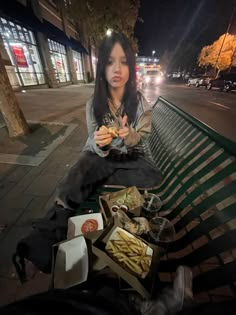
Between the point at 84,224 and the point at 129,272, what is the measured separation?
58 cm

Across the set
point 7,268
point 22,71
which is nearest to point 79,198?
point 7,268

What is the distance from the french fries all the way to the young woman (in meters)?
0.63

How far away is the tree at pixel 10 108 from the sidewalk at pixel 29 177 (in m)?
0.23

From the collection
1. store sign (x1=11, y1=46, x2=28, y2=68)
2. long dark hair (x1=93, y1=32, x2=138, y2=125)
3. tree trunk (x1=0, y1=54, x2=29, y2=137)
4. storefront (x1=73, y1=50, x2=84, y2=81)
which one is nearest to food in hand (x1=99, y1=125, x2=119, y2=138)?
long dark hair (x1=93, y1=32, x2=138, y2=125)

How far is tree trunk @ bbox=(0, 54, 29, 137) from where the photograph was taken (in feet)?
11.2

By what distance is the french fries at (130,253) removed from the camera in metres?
1.10

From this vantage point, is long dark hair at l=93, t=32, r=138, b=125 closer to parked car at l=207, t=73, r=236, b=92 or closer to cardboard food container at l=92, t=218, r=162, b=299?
cardboard food container at l=92, t=218, r=162, b=299

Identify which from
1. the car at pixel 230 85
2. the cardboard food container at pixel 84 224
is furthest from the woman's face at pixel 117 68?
the car at pixel 230 85

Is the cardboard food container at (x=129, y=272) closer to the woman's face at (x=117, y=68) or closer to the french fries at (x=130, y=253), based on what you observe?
the french fries at (x=130, y=253)

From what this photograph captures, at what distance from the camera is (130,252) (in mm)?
1173

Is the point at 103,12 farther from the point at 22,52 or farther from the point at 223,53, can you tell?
the point at 223,53

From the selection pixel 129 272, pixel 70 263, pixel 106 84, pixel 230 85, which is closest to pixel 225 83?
pixel 230 85

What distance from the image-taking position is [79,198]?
1660 millimetres

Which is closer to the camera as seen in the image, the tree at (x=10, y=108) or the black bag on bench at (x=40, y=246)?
the black bag on bench at (x=40, y=246)
